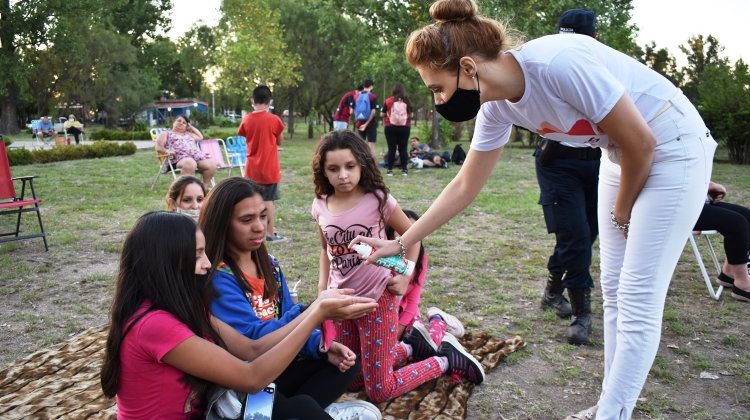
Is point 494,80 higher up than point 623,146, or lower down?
higher up

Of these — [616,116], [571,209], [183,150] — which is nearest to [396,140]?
[183,150]

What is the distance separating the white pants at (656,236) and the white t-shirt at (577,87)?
0.11 metres

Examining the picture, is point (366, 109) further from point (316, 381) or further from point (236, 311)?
point (236, 311)

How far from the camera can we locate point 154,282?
1.95 meters

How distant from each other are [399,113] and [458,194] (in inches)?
397

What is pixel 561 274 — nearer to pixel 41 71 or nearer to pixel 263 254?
pixel 263 254

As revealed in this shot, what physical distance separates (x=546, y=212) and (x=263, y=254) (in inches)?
84.1

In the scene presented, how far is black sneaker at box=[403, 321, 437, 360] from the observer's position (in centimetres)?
347

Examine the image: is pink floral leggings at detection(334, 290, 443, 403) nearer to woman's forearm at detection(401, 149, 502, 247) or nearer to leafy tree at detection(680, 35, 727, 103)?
woman's forearm at detection(401, 149, 502, 247)

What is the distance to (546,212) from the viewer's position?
4055 millimetres

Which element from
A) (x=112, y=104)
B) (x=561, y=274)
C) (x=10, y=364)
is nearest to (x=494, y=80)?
(x=561, y=274)

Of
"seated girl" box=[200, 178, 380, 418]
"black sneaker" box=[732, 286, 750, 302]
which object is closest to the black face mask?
"seated girl" box=[200, 178, 380, 418]

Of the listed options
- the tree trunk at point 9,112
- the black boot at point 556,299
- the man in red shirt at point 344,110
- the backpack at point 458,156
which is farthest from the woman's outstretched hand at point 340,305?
the tree trunk at point 9,112

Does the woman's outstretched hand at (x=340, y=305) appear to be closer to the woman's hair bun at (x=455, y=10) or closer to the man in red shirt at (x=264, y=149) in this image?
the woman's hair bun at (x=455, y=10)
